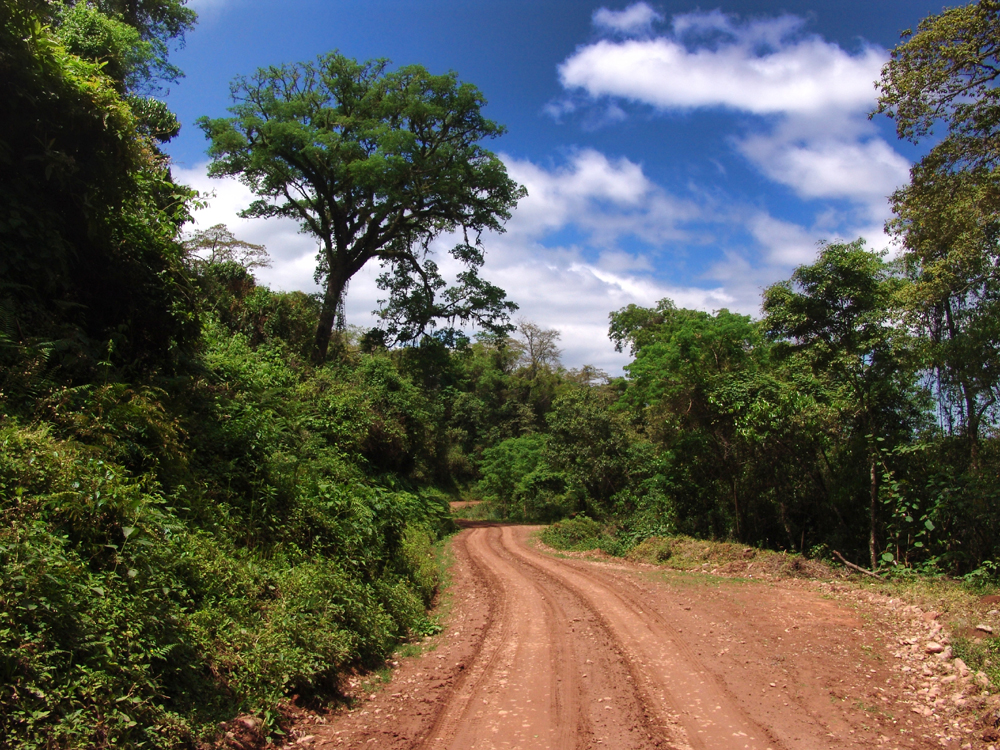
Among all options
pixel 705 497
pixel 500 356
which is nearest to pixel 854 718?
pixel 705 497

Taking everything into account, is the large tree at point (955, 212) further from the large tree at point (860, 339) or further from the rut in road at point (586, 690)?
the rut in road at point (586, 690)

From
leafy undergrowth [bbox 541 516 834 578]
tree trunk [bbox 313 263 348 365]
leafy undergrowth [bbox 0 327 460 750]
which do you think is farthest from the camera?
tree trunk [bbox 313 263 348 365]

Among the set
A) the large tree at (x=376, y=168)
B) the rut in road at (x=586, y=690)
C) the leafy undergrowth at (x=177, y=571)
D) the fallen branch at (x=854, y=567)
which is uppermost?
the large tree at (x=376, y=168)

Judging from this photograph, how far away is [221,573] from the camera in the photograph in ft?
18.4

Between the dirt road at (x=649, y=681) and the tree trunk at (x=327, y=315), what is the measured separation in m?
14.2

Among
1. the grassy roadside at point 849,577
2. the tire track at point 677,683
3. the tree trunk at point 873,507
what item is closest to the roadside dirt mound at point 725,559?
the grassy roadside at point 849,577

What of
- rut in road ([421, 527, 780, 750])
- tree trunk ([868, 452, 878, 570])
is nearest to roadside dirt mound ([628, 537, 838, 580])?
tree trunk ([868, 452, 878, 570])

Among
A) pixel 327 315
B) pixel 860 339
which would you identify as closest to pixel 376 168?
pixel 327 315

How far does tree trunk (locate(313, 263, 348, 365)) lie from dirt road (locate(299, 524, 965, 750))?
14217mm

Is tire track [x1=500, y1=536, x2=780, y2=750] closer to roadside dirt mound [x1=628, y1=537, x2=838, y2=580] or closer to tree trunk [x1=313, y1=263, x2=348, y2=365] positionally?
roadside dirt mound [x1=628, y1=537, x2=838, y2=580]

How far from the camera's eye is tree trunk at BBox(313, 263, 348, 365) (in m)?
21.8

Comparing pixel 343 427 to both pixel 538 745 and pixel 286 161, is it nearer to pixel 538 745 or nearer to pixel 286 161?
pixel 538 745

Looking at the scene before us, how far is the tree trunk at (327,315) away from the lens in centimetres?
2181

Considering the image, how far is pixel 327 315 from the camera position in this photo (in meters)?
21.9
